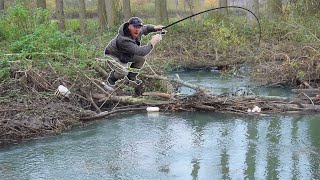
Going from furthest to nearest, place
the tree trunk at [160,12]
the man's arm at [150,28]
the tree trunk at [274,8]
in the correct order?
1. the tree trunk at [160,12]
2. the tree trunk at [274,8]
3. the man's arm at [150,28]

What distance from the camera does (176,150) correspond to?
283 inches

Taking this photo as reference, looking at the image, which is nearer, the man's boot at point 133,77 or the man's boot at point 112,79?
the man's boot at point 133,77

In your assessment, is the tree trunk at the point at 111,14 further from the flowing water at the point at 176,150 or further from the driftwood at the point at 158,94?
the flowing water at the point at 176,150

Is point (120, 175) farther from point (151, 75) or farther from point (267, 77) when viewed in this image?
point (267, 77)

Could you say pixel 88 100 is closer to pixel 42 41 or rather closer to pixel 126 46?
pixel 126 46

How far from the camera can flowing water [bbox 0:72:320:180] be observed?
247 inches

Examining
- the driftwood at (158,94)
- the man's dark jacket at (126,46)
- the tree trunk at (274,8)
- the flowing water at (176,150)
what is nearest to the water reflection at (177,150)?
the flowing water at (176,150)

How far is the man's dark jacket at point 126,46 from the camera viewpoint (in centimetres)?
862

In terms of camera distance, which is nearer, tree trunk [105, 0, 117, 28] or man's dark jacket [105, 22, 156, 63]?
man's dark jacket [105, 22, 156, 63]

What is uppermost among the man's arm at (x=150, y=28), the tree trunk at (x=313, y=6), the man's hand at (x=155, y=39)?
the tree trunk at (x=313, y=6)

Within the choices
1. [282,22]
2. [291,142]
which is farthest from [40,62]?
[282,22]

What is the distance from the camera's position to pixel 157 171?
6332 millimetres

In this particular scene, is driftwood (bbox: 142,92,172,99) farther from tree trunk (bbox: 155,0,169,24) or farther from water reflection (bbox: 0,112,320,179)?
tree trunk (bbox: 155,0,169,24)

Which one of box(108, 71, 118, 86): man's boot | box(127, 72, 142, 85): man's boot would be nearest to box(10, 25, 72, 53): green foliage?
box(108, 71, 118, 86): man's boot
